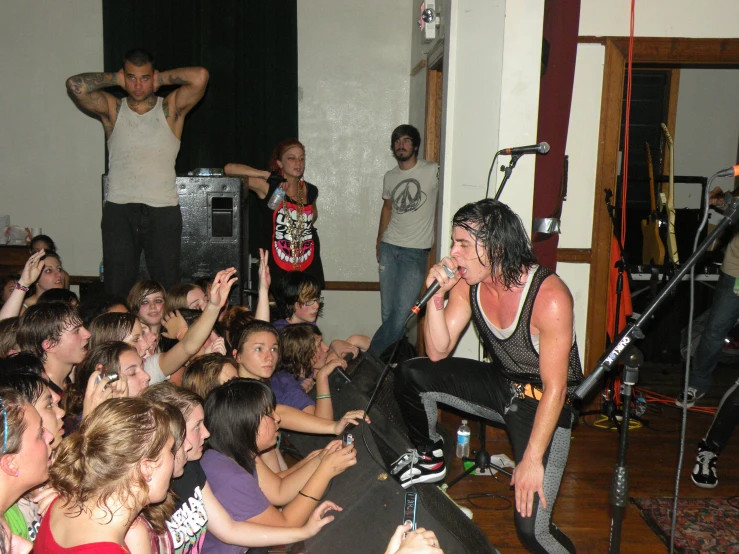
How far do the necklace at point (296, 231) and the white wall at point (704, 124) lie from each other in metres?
4.19

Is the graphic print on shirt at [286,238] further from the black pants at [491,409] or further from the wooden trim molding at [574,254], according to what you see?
the black pants at [491,409]

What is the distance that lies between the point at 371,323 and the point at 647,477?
3.50 metres

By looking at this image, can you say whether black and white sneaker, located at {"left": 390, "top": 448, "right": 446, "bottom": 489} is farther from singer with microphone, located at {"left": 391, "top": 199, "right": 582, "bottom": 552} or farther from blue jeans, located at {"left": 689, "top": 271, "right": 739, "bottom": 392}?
blue jeans, located at {"left": 689, "top": 271, "right": 739, "bottom": 392}

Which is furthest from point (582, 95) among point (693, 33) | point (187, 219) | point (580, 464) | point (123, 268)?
point (123, 268)

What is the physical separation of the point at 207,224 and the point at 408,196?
5.48 feet

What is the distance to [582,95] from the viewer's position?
4.81 m

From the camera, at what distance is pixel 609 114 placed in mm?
4812

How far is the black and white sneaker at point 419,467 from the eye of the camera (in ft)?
9.87

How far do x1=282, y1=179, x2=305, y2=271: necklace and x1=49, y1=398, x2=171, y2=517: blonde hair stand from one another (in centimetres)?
355

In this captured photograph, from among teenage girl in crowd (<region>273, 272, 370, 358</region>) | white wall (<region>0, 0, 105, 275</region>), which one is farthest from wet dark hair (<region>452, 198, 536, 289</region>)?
white wall (<region>0, 0, 105, 275</region>)

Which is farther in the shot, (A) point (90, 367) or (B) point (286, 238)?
(B) point (286, 238)

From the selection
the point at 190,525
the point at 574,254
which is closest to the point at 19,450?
the point at 190,525

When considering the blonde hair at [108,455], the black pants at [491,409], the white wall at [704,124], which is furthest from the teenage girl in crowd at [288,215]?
the white wall at [704,124]

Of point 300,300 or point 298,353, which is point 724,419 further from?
point 300,300
